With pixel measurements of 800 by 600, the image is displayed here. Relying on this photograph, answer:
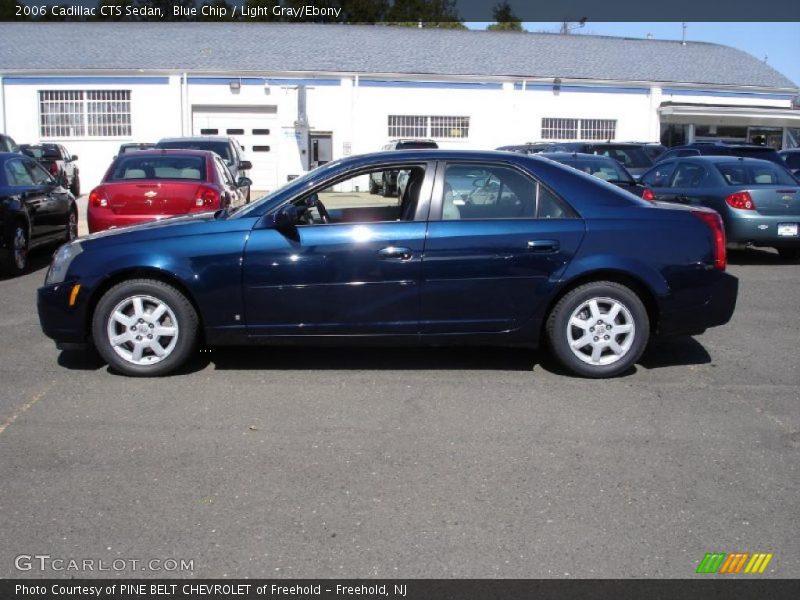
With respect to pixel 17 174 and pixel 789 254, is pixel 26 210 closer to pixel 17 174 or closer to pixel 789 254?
pixel 17 174

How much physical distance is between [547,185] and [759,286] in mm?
5271

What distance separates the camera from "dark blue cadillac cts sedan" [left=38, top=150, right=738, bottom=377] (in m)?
6.16

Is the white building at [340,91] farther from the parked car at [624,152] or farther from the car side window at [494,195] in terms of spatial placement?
the car side window at [494,195]

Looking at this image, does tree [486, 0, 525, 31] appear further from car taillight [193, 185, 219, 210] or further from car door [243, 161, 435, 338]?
car door [243, 161, 435, 338]

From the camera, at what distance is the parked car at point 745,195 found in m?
11.8

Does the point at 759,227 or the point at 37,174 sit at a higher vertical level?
the point at 37,174

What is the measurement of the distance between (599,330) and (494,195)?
4.09 ft

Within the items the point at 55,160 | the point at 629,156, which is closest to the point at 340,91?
the point at 55,160

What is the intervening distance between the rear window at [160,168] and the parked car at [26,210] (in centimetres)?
113

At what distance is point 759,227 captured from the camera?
11.8m

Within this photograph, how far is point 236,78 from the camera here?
29750 millimetres

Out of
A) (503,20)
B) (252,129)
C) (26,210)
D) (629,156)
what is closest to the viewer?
(26,210)

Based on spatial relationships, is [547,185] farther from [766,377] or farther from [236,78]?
[236,78]

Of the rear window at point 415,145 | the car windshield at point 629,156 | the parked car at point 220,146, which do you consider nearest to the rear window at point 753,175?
the car windshield at point 629,156
